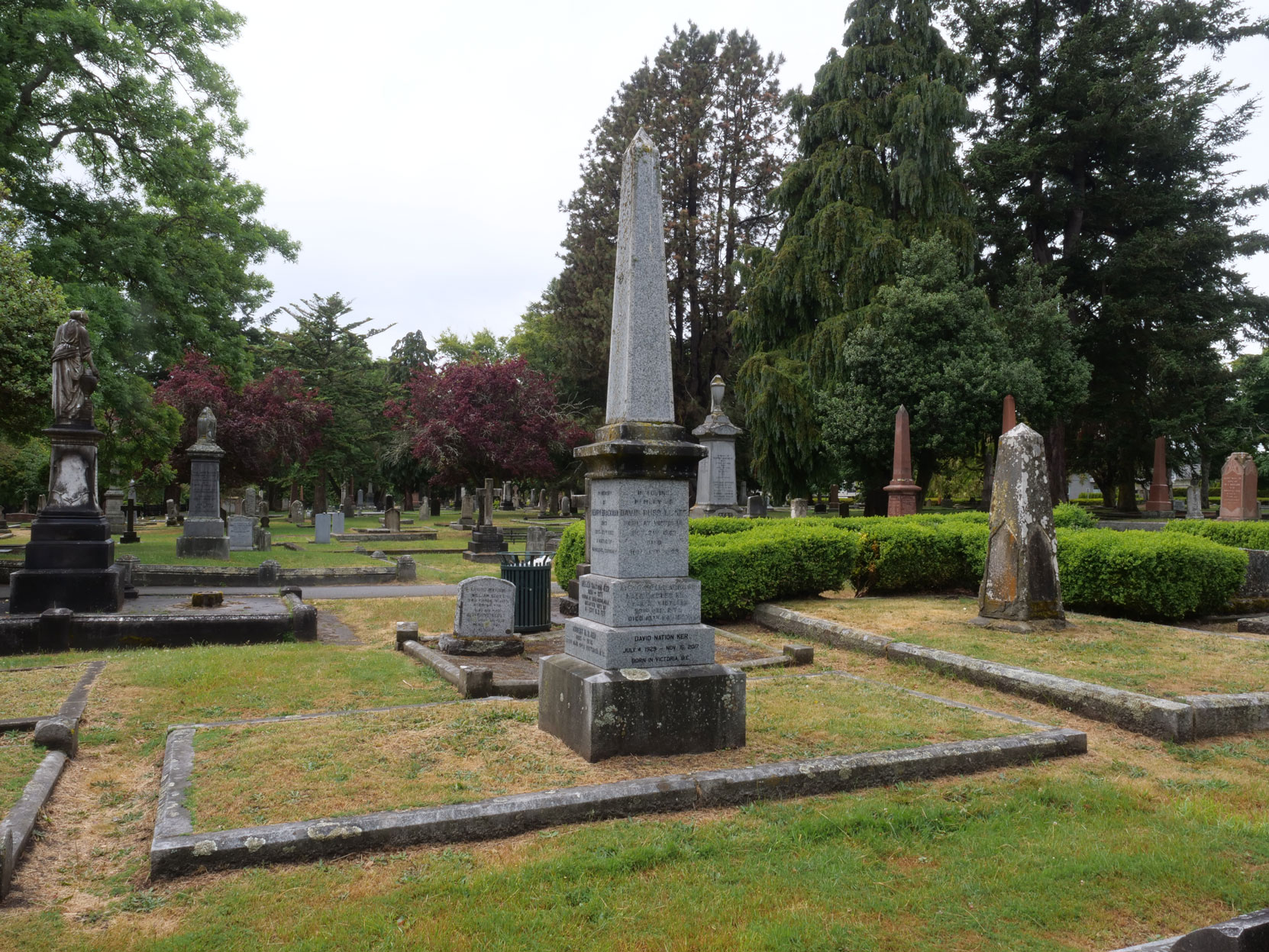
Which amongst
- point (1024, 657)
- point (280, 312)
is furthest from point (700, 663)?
point (280, 312)

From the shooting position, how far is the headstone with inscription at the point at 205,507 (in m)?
21.5

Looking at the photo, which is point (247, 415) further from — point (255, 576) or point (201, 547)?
point (255, 576)

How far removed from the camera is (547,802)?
176 inches

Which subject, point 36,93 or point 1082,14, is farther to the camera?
point 1082,14

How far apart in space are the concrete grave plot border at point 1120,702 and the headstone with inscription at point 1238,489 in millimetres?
13414

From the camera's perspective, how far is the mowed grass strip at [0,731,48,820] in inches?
186

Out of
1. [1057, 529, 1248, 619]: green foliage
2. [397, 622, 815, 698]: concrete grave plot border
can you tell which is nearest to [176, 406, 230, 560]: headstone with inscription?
[397, 622, 815, 698]: concrete grave plot border

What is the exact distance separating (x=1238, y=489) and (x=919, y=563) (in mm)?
9607

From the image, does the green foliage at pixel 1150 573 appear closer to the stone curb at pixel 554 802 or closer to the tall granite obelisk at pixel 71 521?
the stone curb at pixel 554 802

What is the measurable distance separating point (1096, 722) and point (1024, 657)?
71.3 inches

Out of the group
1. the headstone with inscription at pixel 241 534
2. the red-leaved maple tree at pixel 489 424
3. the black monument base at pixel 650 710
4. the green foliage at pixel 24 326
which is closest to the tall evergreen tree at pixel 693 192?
the red-leaved maple tree at pixel 489 424

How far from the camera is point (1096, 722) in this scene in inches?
262

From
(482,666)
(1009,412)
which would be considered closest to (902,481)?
(1009,412)

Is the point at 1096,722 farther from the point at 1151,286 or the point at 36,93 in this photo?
the point at 1151,286
